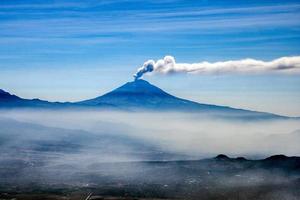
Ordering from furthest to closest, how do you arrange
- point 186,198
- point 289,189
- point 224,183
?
point 224,183
point 289,189
point 186,198

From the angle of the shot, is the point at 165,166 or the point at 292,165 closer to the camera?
the point at 292,165

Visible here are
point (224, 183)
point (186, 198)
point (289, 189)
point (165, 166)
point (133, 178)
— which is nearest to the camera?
point (186, 198)

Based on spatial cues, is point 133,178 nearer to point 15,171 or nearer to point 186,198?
point 186,198

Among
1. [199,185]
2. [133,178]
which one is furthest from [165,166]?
[199,185]

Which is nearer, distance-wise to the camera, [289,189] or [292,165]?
[289,189]

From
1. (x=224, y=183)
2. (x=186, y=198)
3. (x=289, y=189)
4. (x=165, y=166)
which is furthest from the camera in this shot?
(x=165, y=166)

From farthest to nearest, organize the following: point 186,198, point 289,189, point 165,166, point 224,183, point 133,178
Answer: point 165,166 → point 133,178 → point 224,183 → point 289,189 → point 186,198

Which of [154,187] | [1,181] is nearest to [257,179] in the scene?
[154,187]

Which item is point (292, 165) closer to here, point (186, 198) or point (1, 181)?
point (186, 198)

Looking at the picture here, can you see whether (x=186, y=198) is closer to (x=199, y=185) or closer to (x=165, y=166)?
(x=199, y=185)
